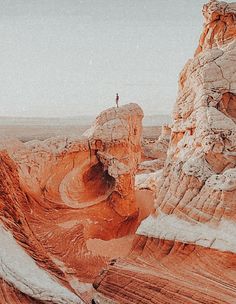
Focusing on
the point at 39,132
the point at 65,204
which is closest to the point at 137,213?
the point at 65,204

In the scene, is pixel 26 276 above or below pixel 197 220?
below

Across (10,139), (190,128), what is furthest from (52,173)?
(190,128)

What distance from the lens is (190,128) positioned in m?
6.41

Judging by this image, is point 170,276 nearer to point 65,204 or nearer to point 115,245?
point 115,245

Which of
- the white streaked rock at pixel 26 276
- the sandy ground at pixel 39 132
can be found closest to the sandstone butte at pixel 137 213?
the white streaked rock at pixel 26 276

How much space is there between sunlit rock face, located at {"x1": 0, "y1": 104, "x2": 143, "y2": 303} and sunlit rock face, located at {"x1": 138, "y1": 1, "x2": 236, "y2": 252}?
1.44 meters

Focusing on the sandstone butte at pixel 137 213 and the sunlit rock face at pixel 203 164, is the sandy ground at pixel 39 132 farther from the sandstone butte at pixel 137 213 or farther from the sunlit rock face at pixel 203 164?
the sunlit rock face at pixel 203 164

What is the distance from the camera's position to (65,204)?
8906 millimetres

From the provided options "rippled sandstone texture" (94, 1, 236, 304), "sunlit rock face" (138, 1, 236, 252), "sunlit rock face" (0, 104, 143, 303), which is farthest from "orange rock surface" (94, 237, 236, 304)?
"sunlit rock face" (0, 104, 143, 303)

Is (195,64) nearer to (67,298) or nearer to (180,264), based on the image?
(180,264)

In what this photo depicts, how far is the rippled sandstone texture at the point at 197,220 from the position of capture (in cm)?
379

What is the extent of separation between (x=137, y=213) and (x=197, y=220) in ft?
18.7

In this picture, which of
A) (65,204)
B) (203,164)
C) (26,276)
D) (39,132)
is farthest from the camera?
(39,132)

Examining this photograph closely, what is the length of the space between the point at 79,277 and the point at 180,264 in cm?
183
